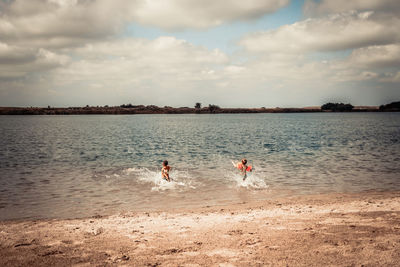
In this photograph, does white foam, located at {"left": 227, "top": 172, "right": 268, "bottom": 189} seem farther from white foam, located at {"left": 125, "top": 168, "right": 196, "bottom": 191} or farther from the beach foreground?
the beach foreground

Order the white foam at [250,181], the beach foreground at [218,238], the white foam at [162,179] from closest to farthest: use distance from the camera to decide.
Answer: the beach foreground at [218,238]
the white foam at [162,179]
the white foam at [250,181]

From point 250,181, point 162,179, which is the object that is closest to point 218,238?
point 250,181

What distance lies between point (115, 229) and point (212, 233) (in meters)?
3.51

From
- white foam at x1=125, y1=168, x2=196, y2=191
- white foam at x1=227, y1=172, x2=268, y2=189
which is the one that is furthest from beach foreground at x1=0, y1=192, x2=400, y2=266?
white foam at x1=227, y1=172, x2=268, y2=189

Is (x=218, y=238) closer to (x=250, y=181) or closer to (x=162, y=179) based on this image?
(x=250, y=181)

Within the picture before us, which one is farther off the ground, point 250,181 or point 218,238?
point 218,238

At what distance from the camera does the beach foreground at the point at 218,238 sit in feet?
22.9

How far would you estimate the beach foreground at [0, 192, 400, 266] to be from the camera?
6.98 metres

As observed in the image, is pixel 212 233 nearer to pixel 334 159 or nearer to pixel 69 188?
pixel 69 188

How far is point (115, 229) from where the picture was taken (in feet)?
31.3

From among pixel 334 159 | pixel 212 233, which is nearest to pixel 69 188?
pixel 212 233

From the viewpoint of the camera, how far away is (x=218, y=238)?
8.40 meters

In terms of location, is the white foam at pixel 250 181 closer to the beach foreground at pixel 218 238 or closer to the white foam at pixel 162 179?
the white foam at pixel 162 179

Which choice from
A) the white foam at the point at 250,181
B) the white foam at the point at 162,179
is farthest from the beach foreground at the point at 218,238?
the white foam at the point at 250,181
